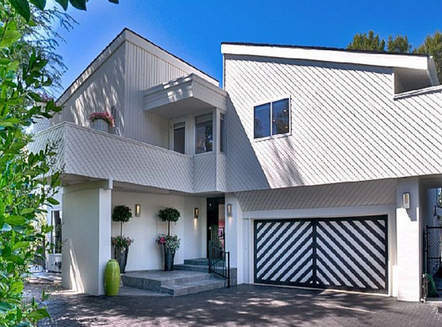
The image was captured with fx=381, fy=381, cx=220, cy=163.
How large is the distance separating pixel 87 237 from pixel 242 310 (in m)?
4.75

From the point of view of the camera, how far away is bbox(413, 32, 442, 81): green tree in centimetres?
1994

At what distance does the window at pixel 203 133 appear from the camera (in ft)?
41.1

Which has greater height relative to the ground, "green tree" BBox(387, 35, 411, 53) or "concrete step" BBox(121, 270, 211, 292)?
"green tree" BBox(387, 35, 411, 53)

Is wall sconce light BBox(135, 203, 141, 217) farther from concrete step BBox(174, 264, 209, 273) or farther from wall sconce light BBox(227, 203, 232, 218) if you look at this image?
wall sconce light BBox(227, 203, 232, 218)

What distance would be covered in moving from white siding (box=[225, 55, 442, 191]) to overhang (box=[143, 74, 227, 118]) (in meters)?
0.65

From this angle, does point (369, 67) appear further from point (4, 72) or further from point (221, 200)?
point (4, 72)

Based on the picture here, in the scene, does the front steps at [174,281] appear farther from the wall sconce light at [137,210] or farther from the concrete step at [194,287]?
the wall sconce light at [137,210]

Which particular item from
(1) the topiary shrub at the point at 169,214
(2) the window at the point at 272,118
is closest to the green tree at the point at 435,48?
(2) the window at the point at 272,118

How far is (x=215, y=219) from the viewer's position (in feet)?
46.9

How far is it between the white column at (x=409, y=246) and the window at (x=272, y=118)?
11.6 feet

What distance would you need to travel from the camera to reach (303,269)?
11.2m

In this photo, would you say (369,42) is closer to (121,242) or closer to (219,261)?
(219,261)

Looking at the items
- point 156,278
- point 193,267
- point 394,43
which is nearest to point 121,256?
point 156,278

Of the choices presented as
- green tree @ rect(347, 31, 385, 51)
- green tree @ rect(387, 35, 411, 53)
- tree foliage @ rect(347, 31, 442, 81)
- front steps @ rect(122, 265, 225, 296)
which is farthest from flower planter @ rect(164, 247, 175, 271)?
green tree @ rect(387, 35, 411, 53)
